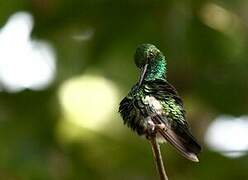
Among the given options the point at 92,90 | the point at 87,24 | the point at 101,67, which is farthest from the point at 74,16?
the point at 92,90

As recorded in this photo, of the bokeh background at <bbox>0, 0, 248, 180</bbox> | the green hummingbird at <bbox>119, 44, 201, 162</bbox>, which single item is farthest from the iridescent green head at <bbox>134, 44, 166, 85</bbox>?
the bokeh background at <bbox>0, 0, 248, 180</bbox>

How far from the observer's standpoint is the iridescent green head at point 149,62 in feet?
1.51

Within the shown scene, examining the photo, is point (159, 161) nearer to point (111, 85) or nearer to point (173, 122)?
point (173, 122)

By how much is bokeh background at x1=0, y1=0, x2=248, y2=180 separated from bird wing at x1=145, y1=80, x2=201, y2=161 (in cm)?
145

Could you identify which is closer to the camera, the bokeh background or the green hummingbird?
the green hummingbird

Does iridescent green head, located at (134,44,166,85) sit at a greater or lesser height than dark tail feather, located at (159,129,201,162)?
greater

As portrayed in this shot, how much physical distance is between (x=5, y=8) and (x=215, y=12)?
2.09ft

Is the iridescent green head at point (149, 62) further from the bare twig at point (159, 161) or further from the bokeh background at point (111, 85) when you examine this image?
the bokeh background at point (111, 85)

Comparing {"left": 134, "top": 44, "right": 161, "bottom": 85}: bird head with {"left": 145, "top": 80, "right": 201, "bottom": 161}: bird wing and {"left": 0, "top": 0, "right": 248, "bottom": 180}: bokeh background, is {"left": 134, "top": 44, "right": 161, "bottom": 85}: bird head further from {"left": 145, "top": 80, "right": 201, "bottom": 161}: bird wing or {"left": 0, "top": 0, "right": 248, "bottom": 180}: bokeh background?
{"left": 0, "top": 0, "right": 248, "bottom": 180}: bokeh background

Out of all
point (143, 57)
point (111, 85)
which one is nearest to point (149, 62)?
point (143, 57)

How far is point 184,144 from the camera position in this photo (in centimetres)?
44

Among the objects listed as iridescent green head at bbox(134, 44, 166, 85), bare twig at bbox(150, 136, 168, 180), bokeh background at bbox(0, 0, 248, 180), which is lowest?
bokeh background at bbox(0, 0, 248, 180)

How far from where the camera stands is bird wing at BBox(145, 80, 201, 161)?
44 cm

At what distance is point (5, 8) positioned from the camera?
6.79ft
